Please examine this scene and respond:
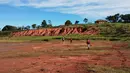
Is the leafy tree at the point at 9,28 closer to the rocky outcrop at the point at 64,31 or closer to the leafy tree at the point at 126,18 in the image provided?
the rocky outcrop at the point at 64,31

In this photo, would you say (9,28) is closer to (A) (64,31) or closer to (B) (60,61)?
(A) (64,31)

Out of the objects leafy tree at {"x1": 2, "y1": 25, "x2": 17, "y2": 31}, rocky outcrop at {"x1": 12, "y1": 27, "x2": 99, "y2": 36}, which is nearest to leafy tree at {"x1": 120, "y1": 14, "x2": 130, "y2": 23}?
rocky outcrop at {"x1": 12, "y1": 27, "x2": 99, "y2": 36}

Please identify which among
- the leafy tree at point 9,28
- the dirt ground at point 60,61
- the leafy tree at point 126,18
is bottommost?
the dirt ground at point 60,61

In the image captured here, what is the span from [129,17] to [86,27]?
3650cm

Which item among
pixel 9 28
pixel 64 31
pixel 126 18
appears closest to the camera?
pixel 64 31

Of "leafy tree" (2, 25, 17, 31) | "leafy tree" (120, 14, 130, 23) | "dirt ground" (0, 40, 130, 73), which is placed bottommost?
"dirt ground" (0, 40, 130, 73)

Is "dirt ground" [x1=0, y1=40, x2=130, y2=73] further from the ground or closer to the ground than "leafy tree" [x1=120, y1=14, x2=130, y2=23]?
closer to the ground

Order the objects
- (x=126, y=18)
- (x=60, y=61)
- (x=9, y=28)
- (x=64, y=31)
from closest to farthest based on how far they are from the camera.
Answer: (x=60, y=61) < (x=64, y=31) < (x=126, y=18) < (x=9, y=28)

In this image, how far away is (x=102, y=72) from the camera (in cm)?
1656

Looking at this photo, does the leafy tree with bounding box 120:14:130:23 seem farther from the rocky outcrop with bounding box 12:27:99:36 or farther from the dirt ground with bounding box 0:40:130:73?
the dirt ground with bounding box 0:40:130:73

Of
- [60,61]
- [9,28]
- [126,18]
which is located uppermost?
[126,18]

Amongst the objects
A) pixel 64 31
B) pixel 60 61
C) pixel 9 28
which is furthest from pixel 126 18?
pixel 60 61

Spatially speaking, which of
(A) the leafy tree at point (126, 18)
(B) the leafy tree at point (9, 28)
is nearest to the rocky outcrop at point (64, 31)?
(A) the leafy tree at point (126, 18)

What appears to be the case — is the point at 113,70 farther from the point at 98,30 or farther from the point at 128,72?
the point at 98,30
